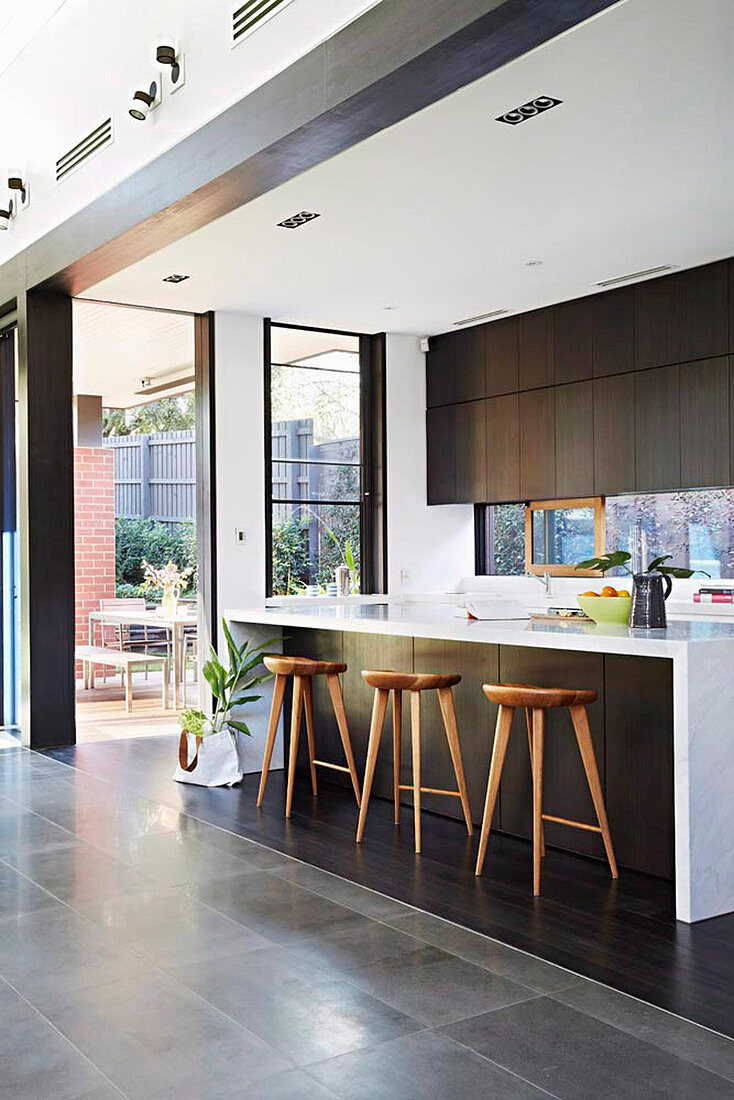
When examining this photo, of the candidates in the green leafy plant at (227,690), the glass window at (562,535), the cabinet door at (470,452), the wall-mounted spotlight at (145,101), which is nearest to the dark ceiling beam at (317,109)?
the wall-mounted spotlight at (145,101)

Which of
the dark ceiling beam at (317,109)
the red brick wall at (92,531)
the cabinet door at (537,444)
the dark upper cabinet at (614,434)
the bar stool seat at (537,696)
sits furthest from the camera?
the red brick wall at (92,531)

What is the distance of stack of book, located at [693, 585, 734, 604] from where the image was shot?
6.43 metres

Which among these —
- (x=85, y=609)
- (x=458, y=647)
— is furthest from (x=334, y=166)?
(x=85, y=609)

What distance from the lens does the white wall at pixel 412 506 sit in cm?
843

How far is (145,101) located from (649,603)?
3247 millimetres

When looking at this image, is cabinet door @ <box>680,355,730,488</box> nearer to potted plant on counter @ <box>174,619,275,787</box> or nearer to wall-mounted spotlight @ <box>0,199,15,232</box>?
potted plant on counter @ <box>174,619,275,787</box>

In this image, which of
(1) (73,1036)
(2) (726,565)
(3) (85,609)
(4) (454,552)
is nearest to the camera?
(1) (73,1036)

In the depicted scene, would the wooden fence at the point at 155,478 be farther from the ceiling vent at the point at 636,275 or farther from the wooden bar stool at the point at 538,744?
the wooden bar stool at the point at 538,744

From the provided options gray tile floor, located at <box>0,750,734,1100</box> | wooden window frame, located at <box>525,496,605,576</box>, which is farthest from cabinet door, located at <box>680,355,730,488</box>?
gray tile floor, located at <box>0,750,734,1100</box>

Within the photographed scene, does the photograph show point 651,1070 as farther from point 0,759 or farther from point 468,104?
point 0,759

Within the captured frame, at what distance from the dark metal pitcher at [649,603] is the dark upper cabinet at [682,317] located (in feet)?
9.01

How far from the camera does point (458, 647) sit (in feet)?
15.7

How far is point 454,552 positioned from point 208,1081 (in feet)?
21.3

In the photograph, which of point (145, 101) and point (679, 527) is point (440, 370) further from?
point (145, 101)
